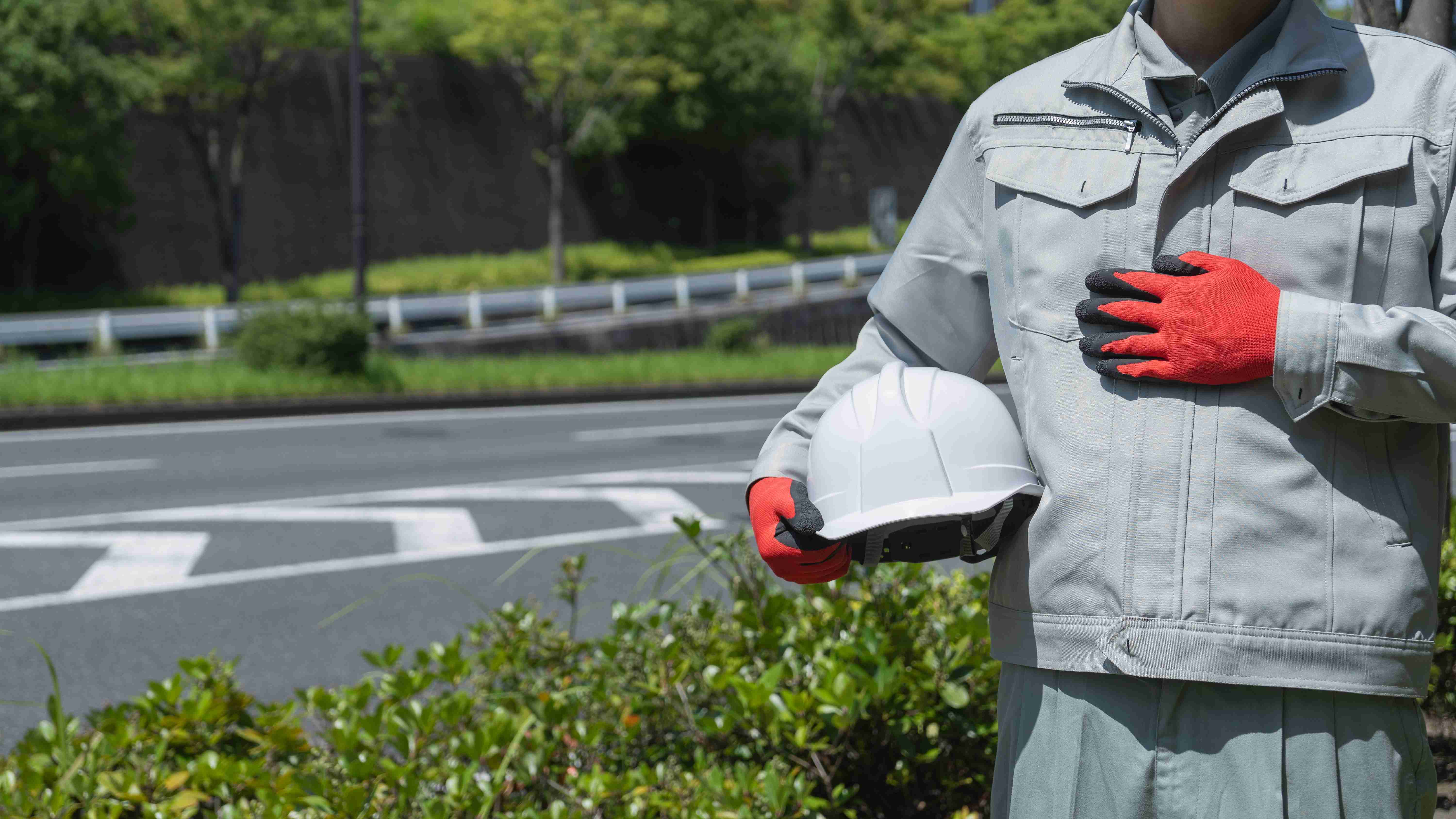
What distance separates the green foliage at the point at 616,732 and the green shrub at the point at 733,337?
1753 centimetres

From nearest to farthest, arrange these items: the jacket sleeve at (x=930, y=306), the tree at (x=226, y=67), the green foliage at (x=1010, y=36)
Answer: the jacket sleeve at (x=930, y=306)
the tree at (x=226, y=67)
the green foliage at (x=1010, y=36)

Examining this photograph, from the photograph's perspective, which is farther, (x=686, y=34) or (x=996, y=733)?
(x=686, y=34)

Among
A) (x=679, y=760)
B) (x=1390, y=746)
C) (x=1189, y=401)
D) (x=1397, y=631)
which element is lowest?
(x=679, y=760)

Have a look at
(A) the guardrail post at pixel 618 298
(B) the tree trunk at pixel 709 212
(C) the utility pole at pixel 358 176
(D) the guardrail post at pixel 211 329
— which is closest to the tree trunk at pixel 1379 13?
(C) the utility pole at pixel 358 176

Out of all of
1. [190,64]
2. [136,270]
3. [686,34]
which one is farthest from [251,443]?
[686,34]

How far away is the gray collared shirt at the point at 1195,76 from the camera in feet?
4.75

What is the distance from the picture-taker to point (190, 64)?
23.2 metres

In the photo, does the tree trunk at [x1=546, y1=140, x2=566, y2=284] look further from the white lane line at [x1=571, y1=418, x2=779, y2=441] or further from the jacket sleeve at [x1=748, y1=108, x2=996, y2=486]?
the jacket sleeve at [x1=748, y1=108, x2=996, y2=486]

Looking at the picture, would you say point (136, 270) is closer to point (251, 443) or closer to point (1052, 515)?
point (251, 443)

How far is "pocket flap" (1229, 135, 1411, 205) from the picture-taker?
1.34 m

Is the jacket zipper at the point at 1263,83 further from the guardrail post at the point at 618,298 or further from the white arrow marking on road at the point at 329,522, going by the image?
the guardrail post at the point at 618,298

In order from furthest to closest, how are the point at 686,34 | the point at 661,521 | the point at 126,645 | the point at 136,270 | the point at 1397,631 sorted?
the point at 686,34 < the point at 136,270 < the point at 661,521 < the point at 126,645 < the point at 1397,631

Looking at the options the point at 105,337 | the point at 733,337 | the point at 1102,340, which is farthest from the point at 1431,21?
the point at 733,337

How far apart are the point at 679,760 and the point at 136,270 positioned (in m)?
28.1
